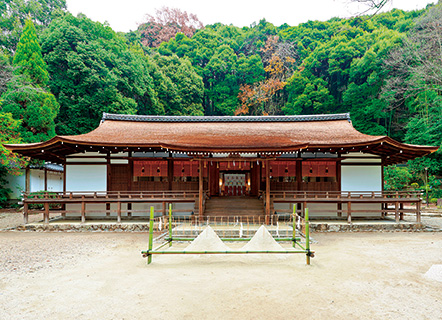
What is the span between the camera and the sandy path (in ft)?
14.0

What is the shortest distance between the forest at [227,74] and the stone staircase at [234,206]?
12.8 meters

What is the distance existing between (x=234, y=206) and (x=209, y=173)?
2468mm

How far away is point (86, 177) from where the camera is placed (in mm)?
13672

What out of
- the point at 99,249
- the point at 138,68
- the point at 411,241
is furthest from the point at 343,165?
the point at 138,68

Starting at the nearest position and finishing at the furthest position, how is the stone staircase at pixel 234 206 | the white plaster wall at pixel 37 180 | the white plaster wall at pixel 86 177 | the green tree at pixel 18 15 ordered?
the stone staircase at pixel 234 206, the white plaster wall at pixel 86 177, the white plaster wall at pixel 37 180, the green tree at pixel 18 15

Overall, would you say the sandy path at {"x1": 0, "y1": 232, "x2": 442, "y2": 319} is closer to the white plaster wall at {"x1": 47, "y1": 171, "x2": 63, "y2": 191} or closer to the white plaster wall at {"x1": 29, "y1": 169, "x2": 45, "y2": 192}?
the white plaster wall at {"x1": 29, "y1": 169, "x2": 45, "y2": 192}

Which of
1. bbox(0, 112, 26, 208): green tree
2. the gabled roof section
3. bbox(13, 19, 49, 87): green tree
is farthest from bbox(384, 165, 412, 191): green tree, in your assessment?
bbox(13, 19, 49, 87): green tree

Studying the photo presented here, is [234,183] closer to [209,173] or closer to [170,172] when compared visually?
[209,173]

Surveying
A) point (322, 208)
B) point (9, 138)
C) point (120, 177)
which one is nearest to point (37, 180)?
→ point (9, 138)

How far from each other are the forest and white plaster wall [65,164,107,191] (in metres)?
5.74

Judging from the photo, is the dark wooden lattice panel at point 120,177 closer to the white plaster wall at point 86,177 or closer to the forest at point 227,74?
the white plaster wall at point 86,177

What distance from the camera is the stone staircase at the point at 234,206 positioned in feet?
42.1

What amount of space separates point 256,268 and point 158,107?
27.4 m

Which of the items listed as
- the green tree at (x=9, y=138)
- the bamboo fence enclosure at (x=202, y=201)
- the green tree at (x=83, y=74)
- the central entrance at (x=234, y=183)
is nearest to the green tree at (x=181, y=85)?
the green tree at (x=83, y=74)
